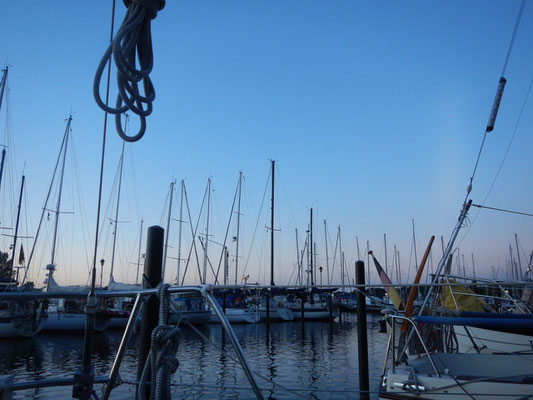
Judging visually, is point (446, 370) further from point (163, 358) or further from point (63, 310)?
point (63, 310)

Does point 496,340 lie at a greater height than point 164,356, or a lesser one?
lesser

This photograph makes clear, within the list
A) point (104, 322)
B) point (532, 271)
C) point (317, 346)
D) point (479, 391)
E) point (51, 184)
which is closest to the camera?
point (479, 391)

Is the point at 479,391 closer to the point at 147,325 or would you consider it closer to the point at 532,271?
the point at 147,325

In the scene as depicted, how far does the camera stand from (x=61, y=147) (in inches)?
1300

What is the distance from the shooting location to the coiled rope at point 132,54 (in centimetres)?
306

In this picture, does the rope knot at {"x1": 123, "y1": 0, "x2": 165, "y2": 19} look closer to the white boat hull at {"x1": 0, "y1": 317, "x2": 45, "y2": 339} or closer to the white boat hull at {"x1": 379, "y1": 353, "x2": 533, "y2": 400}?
the white boat hull at {"x1": 379, "y1": 353, "x2": 533, "y2": 400}

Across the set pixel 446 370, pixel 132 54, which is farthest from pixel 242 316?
pixel 132 54

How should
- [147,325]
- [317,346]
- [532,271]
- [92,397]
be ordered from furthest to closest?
1. [532,271]
2. [317,346]
3. [147,325]
4. [92,397]

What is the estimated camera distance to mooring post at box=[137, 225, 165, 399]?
438 centimetres

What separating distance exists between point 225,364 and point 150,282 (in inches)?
604

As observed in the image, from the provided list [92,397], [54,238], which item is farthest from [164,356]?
[54,238]

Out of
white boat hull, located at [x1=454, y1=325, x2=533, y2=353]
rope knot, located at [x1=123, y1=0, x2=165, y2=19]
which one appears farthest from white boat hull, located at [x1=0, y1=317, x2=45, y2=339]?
rope knot, located at [x1=123, y1=0, x2=165, y2=19]

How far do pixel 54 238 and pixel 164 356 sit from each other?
33.8 metres

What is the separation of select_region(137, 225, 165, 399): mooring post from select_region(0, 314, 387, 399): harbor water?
5.25 metres
